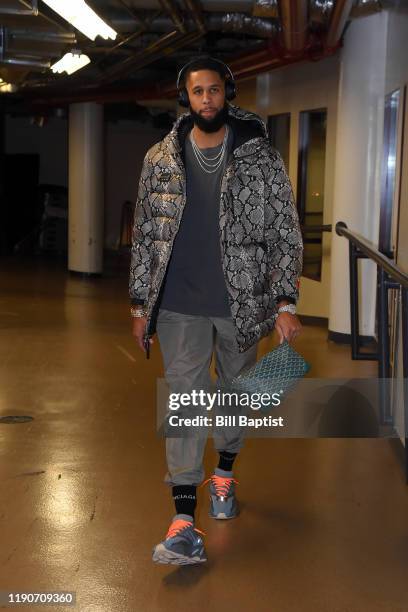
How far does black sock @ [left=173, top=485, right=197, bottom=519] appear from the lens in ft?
9.54

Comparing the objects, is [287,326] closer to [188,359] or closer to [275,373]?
[275,373]

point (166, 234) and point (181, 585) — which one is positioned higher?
point (166, 234)

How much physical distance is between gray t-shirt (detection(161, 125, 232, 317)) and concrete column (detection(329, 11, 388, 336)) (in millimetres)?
4291

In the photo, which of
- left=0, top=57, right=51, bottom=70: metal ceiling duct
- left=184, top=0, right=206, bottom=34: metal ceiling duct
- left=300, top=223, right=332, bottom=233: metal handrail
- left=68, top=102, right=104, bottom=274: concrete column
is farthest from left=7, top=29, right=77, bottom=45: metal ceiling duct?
left=68, top=102, right=104, bottom=274: concrete column

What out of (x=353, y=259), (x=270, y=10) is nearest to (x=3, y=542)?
(x=353, y=259)

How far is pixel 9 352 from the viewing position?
665 centimetres

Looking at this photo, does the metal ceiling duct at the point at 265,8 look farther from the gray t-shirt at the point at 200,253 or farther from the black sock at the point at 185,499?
the black sock at the point at 185,499

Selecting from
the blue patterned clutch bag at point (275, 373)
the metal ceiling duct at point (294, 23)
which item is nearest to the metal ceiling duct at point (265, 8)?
the metal ceiling duct at point (294, 23)

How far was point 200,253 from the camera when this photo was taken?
116 inches

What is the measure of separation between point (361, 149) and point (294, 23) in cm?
121

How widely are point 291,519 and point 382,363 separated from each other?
1319 millimetres

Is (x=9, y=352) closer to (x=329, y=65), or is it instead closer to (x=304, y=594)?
(x=329, y=65)

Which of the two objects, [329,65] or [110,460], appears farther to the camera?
[329,65]

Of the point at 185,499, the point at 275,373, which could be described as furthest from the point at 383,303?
the point at 185,499
